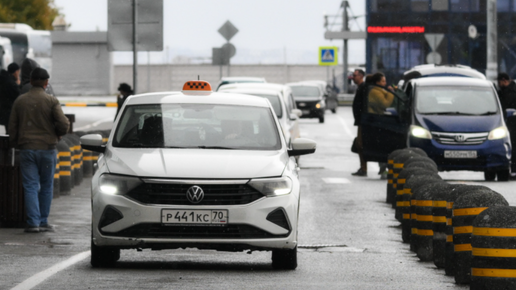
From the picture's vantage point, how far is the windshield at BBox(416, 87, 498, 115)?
21078mm

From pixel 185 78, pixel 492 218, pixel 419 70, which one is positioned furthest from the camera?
pixel 185 78

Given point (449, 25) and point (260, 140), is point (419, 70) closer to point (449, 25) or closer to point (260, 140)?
point (260, 140)

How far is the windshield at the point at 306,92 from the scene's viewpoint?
46.2m

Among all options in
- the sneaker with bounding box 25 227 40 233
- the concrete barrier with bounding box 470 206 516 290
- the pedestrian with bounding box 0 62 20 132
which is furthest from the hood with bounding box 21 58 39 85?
the concrete barrier with bounding box 470 206 516 290

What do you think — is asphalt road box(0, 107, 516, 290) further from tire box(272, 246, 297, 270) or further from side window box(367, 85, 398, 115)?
side window box(367, 85, 398, 115)

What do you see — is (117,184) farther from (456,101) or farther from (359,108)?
(456,101)

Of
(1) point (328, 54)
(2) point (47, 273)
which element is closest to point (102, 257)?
(2) point (47, 273)

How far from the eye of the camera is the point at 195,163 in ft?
31.2

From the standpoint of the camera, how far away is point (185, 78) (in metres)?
87.4

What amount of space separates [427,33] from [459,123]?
1299 inches

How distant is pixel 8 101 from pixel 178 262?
8638 millimetres

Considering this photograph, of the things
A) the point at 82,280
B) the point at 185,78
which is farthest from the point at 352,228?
the point at 185,78

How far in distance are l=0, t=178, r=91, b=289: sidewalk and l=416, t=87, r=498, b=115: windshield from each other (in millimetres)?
7479

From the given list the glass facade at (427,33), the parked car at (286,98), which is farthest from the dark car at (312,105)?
the parked car at (286,98)
